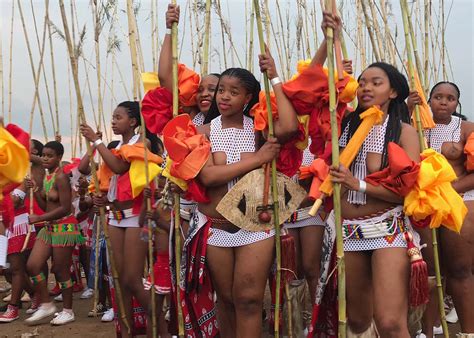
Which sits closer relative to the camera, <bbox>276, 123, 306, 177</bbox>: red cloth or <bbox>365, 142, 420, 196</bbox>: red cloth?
<bbox>365, 142, 420, 196</bbox>: red cloth

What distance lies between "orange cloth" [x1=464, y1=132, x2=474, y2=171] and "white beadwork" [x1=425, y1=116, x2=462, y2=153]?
0.29 ft

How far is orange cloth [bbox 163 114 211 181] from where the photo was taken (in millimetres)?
2832

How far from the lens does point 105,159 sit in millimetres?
3838

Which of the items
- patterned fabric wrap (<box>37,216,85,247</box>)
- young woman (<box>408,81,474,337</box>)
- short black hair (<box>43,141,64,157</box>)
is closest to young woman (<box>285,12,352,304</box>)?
young woman (<box>408,81,474,337</box>)

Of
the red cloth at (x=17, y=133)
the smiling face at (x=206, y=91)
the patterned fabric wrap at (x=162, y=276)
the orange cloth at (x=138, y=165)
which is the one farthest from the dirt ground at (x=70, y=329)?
the red cloth at (x=17, y=133)

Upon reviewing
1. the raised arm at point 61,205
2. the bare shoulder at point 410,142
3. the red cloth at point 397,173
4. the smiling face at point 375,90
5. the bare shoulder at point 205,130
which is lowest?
the raised arm at point 61,205

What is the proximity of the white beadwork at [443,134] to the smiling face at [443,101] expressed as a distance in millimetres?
56

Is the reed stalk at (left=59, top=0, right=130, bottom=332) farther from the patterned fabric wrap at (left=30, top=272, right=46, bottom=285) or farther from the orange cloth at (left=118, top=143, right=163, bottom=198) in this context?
the patterned fabric wrap at (left=30, top=272, right=46, bottom=285)

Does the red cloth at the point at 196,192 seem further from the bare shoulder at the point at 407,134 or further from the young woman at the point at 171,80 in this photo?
the bare shoulder at the point at 407,134

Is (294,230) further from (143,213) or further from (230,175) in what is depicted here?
(230,175)

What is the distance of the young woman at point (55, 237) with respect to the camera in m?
5.21

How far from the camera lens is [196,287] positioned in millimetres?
3055

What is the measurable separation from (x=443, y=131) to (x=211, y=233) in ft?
5.55

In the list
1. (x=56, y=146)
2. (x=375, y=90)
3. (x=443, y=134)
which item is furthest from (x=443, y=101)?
(x=56, y=146)
